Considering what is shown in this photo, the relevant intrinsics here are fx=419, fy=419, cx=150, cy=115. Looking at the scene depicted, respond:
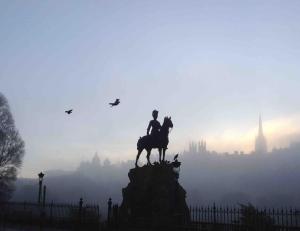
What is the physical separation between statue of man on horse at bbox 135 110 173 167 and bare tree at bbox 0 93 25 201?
62.7 feet

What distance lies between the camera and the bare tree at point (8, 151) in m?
39.6

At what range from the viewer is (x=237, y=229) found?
1819 cm

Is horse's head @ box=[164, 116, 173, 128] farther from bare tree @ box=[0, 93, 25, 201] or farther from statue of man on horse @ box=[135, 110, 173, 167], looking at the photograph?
bare tree @ box=[0, 93, 25, 201]

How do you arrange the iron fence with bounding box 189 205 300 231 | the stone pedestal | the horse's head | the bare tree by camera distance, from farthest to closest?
the bare tree, the horse's head, the stone pedestal, the iron fence with bounding box 189 205 300 231

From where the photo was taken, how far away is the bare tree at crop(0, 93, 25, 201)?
130ft

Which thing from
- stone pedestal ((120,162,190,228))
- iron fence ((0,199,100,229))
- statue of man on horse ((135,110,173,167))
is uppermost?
statue of man on horse ((135,110,173,167))

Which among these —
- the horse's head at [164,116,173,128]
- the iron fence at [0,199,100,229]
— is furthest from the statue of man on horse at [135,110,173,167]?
the iron fence at [0,199,100,229]

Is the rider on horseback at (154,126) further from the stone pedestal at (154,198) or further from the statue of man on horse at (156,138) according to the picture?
the stone pedestal at (154,198)

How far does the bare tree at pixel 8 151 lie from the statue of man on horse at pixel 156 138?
19.1m

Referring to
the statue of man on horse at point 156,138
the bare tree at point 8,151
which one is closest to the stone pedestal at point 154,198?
the statue of man on horse at point 156,138

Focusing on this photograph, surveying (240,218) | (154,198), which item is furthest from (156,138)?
(240,218)

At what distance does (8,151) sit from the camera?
4056 centimetres

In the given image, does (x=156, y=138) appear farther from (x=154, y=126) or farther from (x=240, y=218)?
(x=240, y=218)

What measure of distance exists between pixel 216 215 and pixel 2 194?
2620 cm
